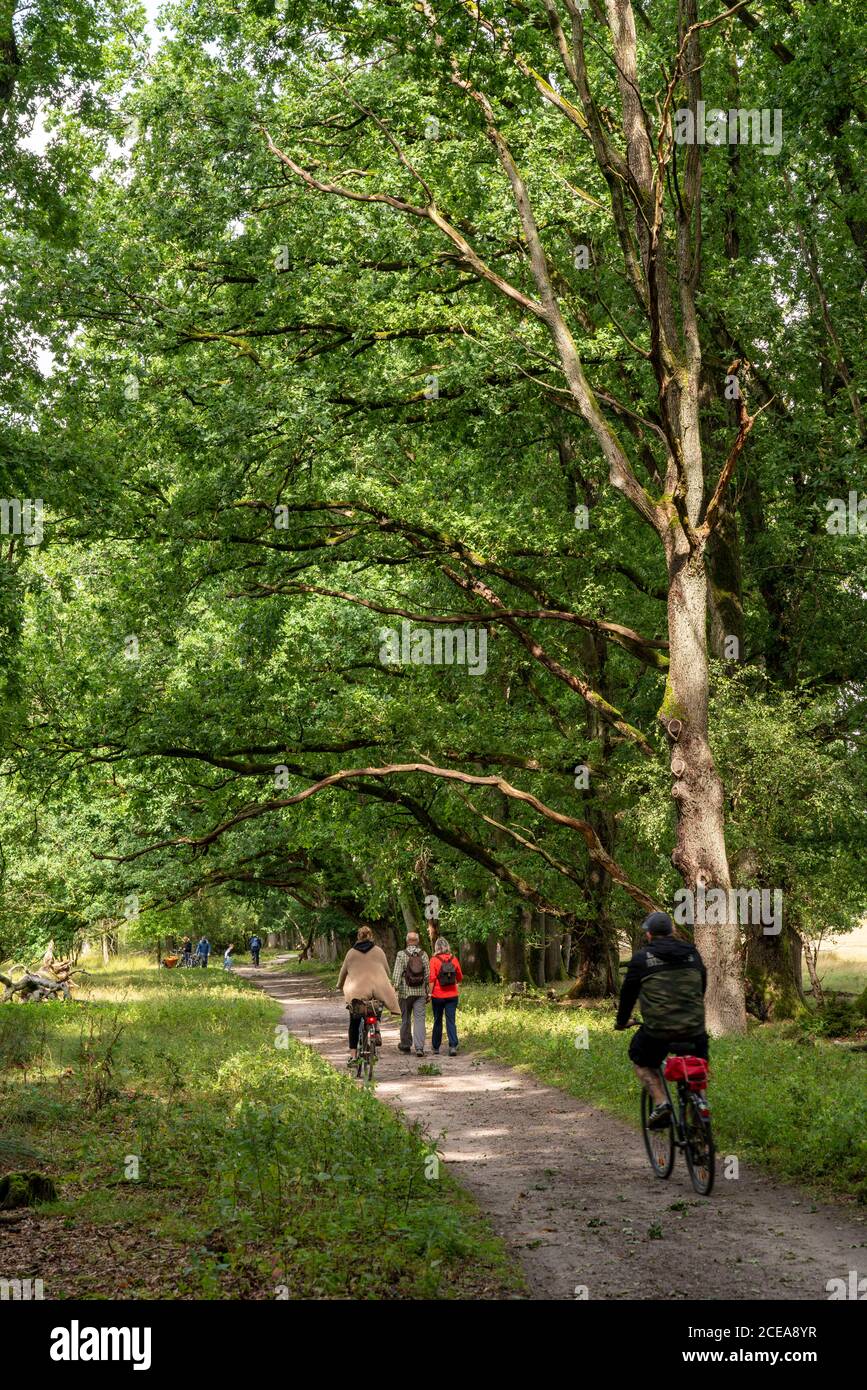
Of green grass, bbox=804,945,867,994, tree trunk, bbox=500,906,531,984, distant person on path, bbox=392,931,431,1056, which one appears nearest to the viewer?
distant person on path, bbox=392,931,431,1056

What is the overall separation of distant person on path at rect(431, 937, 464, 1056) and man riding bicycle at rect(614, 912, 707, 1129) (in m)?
9.42

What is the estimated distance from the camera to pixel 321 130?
1856 centimetres

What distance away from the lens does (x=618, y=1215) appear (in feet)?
27.3

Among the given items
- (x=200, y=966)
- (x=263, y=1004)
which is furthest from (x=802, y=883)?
(x=200, y=966)

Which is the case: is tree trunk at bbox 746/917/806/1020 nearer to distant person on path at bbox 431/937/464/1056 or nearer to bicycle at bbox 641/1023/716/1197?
distant person on path at bbox 431/937/464/1056

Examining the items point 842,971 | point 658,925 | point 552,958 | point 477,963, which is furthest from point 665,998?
point 842,971

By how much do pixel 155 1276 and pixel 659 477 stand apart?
13.4 m

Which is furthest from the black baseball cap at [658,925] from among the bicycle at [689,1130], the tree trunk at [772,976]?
the tree trunk at [772,976]

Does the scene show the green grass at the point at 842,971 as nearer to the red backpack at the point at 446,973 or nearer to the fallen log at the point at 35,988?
the fallen log at the point at 35,988

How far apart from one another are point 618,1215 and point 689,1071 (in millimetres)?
1263

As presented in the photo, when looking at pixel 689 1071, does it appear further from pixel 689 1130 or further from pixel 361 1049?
pixel 361 1049

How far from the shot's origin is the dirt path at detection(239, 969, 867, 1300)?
672 cm

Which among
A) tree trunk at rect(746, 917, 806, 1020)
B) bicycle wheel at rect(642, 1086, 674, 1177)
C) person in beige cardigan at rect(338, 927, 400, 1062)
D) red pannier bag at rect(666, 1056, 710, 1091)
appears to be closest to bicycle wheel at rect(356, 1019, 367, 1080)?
person in beige cardigan at rect(338, 927, 400, 1062)

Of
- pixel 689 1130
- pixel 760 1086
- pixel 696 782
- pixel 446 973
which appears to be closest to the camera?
pixel 689 1130
